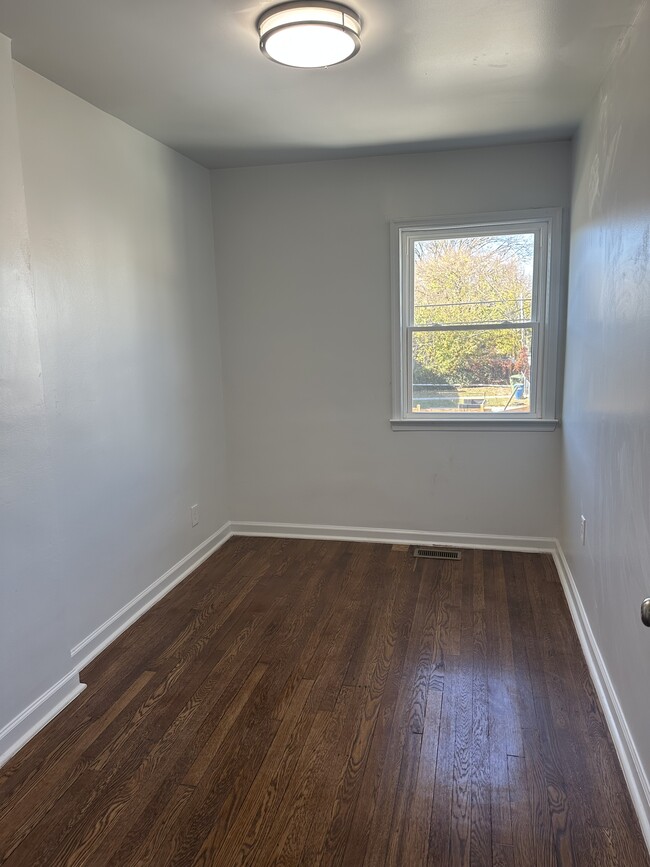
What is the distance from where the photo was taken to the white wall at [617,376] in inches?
70.4

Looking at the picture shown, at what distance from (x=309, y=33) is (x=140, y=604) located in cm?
273

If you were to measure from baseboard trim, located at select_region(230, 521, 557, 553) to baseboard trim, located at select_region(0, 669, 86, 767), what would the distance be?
191 centimetres

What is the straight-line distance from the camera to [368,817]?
5.79ft

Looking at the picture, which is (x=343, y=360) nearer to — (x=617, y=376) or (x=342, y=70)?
(x=342, y=70)

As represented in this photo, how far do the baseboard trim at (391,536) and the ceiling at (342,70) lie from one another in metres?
2.47

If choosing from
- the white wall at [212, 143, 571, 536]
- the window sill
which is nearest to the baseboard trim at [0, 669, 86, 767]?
the white wall at [212, 143, 571, 536]

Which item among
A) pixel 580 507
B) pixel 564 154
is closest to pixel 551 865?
pixel 580 507

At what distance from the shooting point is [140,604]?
313cm

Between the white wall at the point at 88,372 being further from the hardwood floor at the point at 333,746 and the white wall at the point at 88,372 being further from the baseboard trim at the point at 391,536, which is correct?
the baseboard trim at the point at 391,536

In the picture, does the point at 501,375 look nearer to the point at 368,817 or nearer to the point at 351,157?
the point at 351,157

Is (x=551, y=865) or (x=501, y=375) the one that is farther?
(x=501, y=375)

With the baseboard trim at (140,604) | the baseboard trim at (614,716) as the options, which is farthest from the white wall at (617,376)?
the baseboard trim at (140,604)

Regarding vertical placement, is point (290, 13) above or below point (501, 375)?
above

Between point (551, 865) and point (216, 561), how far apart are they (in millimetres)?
2634
